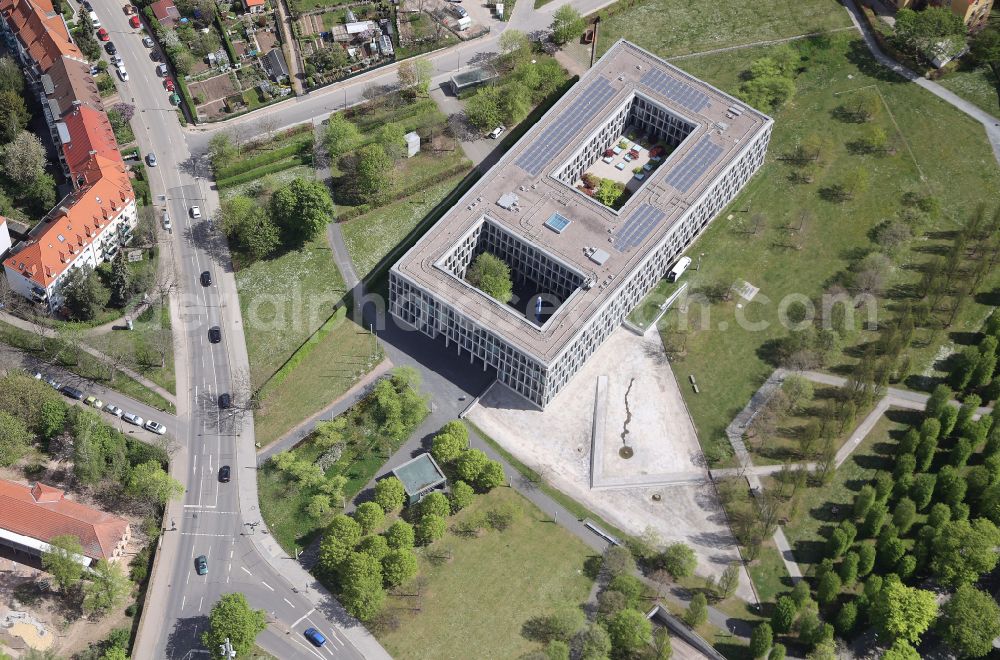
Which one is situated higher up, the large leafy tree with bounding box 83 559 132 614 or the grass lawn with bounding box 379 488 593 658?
the large leafy tree with bounding box 83 559 132 614

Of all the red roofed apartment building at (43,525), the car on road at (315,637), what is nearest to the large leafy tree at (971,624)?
the car on road at (315,637)

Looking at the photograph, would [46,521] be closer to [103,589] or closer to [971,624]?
[103,589]

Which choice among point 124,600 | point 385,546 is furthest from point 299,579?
point 124,600

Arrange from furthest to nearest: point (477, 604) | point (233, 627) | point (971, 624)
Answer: point (477, 604)
point (971, 624)
point (233, 627)

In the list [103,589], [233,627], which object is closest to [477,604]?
[233,627]

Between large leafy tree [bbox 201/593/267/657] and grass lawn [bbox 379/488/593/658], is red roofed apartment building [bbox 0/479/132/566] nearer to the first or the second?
large leafy tree [bbox 201/593/267/657]

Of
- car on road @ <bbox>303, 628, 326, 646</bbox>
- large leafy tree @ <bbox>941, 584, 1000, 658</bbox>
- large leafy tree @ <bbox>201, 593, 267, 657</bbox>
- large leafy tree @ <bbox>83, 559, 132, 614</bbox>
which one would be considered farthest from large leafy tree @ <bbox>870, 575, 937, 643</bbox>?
large leafy tree @ <bbox>83, 559, 132, 614</bbox>
